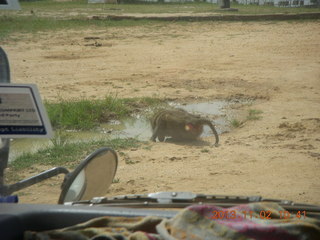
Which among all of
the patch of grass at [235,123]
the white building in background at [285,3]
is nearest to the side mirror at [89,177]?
the patch of grass at [235,123]

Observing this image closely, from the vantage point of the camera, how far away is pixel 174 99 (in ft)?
22.8

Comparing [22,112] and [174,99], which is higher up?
[22,112]

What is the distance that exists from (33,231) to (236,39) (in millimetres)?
11302

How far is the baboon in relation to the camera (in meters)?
5.64

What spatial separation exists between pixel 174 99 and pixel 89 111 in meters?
1.78

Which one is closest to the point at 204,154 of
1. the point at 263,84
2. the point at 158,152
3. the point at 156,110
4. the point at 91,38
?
the point at 158,152

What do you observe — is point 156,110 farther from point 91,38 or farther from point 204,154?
point 91,38

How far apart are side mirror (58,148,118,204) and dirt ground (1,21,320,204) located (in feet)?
3.22

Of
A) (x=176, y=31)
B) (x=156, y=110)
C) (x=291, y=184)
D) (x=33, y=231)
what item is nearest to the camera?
(x=33, y=231)

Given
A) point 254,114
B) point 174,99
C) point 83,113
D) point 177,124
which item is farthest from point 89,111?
point 254,114

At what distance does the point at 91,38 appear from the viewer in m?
12.8

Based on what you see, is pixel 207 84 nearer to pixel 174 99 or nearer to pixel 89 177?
pixel 174 99
